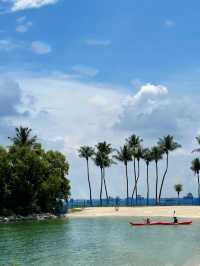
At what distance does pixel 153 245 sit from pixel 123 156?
3947 inches

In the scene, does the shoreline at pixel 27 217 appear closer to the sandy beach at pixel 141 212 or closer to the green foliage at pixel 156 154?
the sandy beach at pixel 141 212

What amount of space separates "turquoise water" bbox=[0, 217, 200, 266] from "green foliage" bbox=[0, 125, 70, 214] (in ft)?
125

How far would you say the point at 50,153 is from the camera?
114 m

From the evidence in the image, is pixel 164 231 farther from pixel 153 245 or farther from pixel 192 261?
pixel 192 261

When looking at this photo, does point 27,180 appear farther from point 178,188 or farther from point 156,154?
point 178,188

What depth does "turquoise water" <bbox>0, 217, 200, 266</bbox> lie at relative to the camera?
132ft

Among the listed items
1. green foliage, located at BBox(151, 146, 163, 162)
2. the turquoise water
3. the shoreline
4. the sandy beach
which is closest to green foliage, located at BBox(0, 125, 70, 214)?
the shoreline

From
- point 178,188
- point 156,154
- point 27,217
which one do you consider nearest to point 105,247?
point 27,217

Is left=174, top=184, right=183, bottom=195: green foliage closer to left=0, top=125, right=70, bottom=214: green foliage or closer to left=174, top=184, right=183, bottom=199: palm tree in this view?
left=174, top=184, right=183, bottom=199: palm tree

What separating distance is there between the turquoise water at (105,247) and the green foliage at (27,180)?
38.1 m

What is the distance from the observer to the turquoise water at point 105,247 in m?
40.1

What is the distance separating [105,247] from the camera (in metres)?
50.3

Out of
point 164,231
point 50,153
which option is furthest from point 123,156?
point 164,231

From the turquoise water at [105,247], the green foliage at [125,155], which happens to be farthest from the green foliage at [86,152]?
the turquoise water at [105,247]
